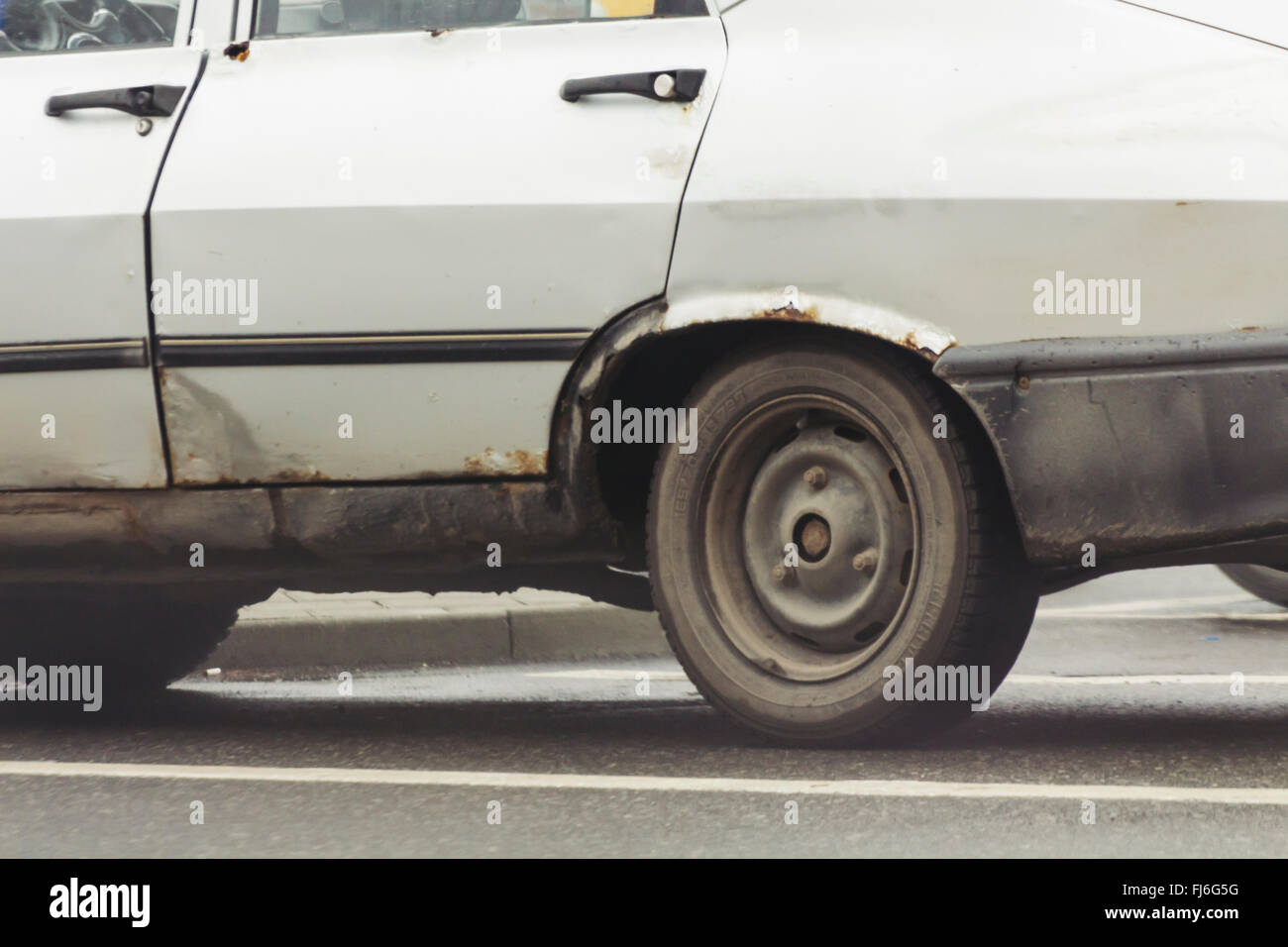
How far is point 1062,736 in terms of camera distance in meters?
4.17

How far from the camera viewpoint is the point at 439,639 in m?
6.95

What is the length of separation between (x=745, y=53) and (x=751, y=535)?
37.6 inches

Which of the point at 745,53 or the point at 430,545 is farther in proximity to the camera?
the point at 430,545

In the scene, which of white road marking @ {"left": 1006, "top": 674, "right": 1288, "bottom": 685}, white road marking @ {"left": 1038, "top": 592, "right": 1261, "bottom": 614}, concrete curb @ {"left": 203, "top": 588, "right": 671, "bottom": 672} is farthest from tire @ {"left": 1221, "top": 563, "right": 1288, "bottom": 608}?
concrete curb @ {"left": 203, "top": 588, "right": 671, "bottom": 672}

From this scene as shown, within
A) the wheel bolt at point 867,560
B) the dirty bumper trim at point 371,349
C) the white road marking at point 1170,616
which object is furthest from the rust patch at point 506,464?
the white road marking at point 1170,616

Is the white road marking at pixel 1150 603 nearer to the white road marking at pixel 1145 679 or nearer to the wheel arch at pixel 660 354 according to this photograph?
the white road marking at pixel 1145 679

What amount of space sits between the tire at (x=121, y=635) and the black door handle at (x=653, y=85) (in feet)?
5.69

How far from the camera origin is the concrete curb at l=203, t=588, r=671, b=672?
6914 mm

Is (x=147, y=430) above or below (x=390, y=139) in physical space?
below

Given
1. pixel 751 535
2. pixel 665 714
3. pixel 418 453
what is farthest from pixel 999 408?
pixel 665 714

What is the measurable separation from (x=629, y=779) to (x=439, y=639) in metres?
3.27

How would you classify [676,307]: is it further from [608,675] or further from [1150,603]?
[1150,603]
